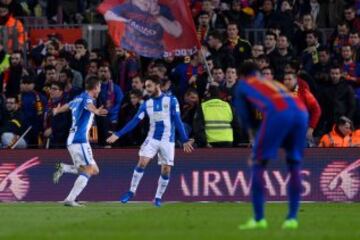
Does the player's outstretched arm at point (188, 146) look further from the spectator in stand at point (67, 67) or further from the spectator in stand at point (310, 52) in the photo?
the spectator in stand at point (67, 67)

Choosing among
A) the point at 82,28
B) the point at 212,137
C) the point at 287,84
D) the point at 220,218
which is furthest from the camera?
the point at 82,28

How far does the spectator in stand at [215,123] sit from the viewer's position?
2369 cm

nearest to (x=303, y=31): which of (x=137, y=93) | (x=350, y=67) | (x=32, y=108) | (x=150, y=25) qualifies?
(x=350, y=67)

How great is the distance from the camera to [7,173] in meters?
23.6

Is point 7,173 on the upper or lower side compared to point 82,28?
lower

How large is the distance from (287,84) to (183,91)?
3.28m

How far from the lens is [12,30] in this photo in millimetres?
28250

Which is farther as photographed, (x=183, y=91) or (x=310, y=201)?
(x=183, y=91)

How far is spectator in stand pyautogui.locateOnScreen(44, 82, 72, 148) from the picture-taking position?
80.6ft

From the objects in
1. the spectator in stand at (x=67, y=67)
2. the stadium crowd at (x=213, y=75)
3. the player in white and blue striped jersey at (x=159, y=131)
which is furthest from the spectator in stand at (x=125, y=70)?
the player in white and blue striped jersey at (x=159, y=131)

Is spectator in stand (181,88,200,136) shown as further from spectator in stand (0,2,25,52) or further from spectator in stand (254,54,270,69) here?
spectator in stand (0,2,25,52)

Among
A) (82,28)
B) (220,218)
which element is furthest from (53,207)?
(82,28)

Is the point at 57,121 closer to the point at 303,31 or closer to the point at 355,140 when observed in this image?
the point at 303,31

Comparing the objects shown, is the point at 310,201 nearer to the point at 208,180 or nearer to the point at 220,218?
the point at 208,180
